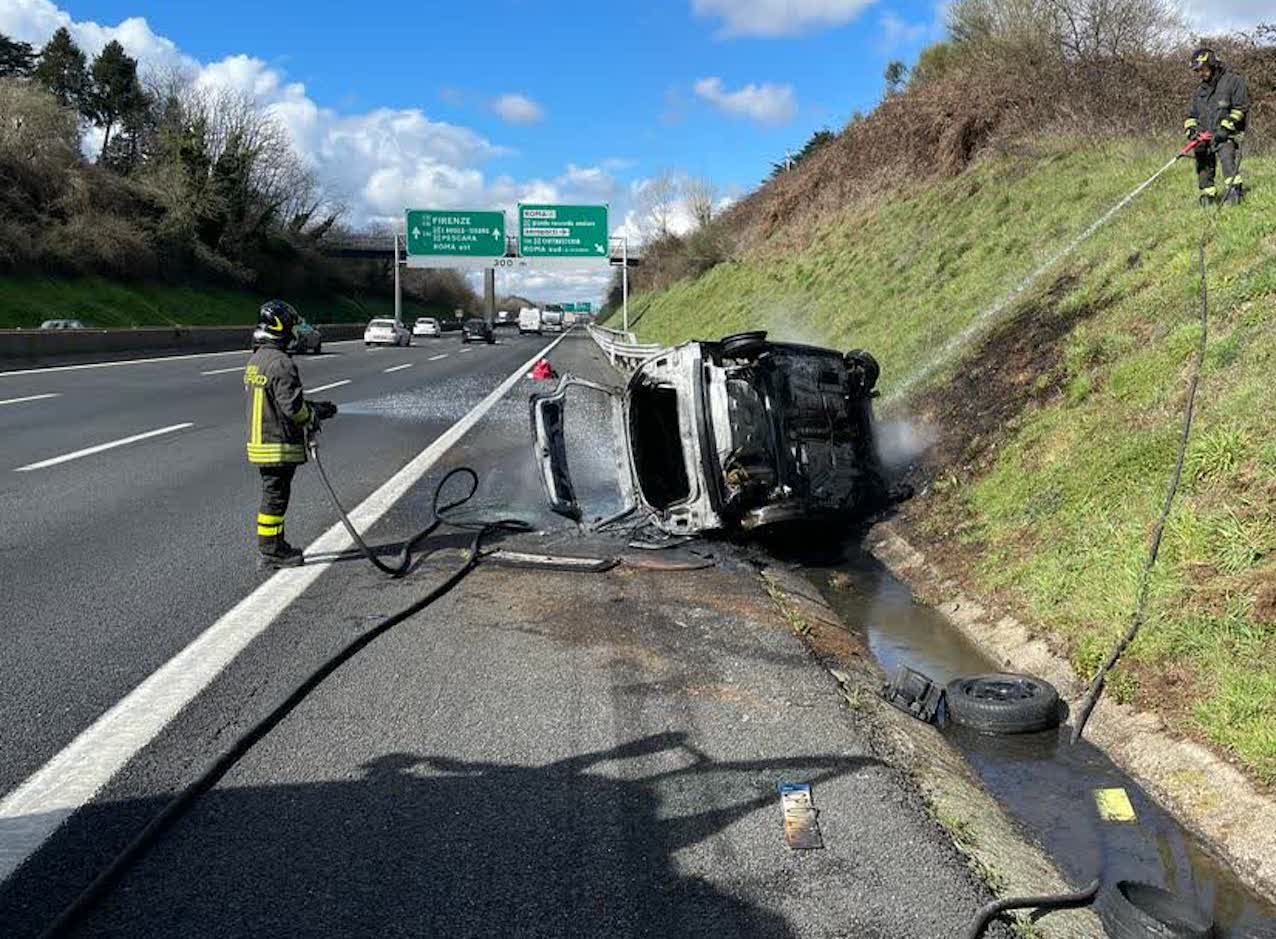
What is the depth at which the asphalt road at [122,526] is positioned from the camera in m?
4.03

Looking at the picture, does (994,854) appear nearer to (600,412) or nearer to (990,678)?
(990,678)

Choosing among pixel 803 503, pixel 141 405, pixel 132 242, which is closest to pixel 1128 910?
pixel 803 503

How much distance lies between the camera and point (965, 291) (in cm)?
1359

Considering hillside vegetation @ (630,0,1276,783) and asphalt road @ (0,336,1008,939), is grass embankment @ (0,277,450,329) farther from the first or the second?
asphalt road @ (0,336,1008,939)

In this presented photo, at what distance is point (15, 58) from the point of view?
69.1m

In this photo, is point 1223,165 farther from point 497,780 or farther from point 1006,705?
point 497,780

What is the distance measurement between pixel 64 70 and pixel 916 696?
7940 centimetres

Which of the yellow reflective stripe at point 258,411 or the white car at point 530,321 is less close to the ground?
the white car at point 530,321

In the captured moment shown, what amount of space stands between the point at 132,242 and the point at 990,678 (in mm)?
53362

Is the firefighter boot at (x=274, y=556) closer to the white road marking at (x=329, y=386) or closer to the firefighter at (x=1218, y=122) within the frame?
the firefighter at (x=1218, y=122)

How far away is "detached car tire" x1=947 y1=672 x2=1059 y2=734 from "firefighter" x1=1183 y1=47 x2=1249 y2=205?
769 cm

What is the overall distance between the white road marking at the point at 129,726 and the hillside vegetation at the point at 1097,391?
3847 millimetres

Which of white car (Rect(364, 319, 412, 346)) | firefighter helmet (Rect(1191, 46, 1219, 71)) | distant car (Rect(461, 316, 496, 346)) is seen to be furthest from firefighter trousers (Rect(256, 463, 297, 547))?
distant car (Rect(461, 316, 496, 346))

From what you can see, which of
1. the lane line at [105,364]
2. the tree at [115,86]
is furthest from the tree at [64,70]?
the lane line at [105,364]
